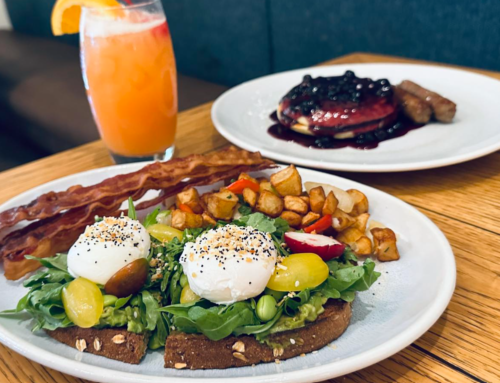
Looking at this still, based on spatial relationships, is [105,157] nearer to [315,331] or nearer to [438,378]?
[315,331]

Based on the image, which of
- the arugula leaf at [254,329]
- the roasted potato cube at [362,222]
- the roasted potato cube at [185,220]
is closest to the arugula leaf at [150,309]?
the arugula leaf at [254,329]

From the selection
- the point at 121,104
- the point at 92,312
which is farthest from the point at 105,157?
the point at 92,312

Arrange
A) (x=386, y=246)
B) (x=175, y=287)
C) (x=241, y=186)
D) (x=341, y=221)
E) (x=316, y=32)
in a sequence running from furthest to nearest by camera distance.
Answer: (x=316, y=32) → (x=241, y=186) → (x=341, y=221) → (x=386, y=246) → (x=175, y=287)

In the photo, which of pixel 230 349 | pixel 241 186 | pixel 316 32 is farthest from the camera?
pixel 316 32

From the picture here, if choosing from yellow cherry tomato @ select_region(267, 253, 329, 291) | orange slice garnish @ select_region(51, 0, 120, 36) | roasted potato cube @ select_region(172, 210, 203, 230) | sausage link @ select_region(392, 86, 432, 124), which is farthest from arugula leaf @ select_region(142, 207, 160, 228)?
sausage link @ select_region(392, 86, 432, 124)

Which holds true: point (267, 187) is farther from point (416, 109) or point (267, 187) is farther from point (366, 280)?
point (416, 109)

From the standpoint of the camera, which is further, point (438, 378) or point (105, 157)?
point (105, 157)

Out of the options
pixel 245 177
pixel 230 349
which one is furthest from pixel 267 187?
pixel 230 349
